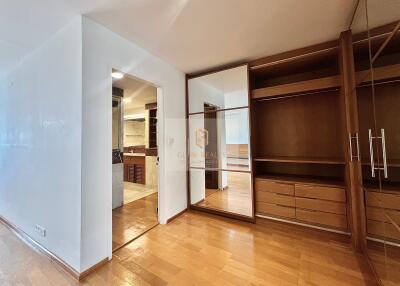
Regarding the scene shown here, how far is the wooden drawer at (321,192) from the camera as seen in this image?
227 centimetres

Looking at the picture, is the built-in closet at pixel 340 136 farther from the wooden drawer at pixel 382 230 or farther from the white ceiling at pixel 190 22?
the white ceiling at pixel 190 22

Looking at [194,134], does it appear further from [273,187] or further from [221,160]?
[273,187]

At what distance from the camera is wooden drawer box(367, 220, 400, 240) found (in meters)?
1.36

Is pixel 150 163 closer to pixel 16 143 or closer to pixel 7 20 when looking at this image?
pixel 16 143

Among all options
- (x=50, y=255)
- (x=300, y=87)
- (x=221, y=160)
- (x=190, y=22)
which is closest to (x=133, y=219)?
(x=50, y=255)

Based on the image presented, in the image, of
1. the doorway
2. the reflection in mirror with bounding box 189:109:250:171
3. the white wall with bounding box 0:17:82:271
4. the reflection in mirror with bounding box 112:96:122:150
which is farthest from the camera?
the reflection in mirror with bounding box 112:96:122:150

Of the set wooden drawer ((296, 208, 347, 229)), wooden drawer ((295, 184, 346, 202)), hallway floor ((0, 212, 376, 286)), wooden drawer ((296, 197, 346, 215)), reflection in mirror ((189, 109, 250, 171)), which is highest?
reflection in mirror ((189, 109, 250, 171))

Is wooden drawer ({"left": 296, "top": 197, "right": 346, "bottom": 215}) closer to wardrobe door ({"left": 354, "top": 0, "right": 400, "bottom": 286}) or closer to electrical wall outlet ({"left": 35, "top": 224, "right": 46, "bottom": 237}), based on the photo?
wardrobe door ({"left": 354, "top": 0, "right": 400, "bottom": 286})

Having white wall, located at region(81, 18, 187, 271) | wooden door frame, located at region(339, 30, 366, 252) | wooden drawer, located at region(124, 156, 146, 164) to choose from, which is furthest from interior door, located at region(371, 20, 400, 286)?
wooden drawer, located at region(124, 156, 146, 164)

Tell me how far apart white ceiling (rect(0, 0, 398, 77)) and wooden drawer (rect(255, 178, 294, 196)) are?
74.9 inches

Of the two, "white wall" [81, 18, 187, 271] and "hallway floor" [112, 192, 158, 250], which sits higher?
"white wall" [81, 18, 187, 271]

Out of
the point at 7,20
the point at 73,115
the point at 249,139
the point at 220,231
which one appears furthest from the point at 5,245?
the point at 249,139

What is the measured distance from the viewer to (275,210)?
2684 millimetres

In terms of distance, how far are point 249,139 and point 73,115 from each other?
2234 millimetres
